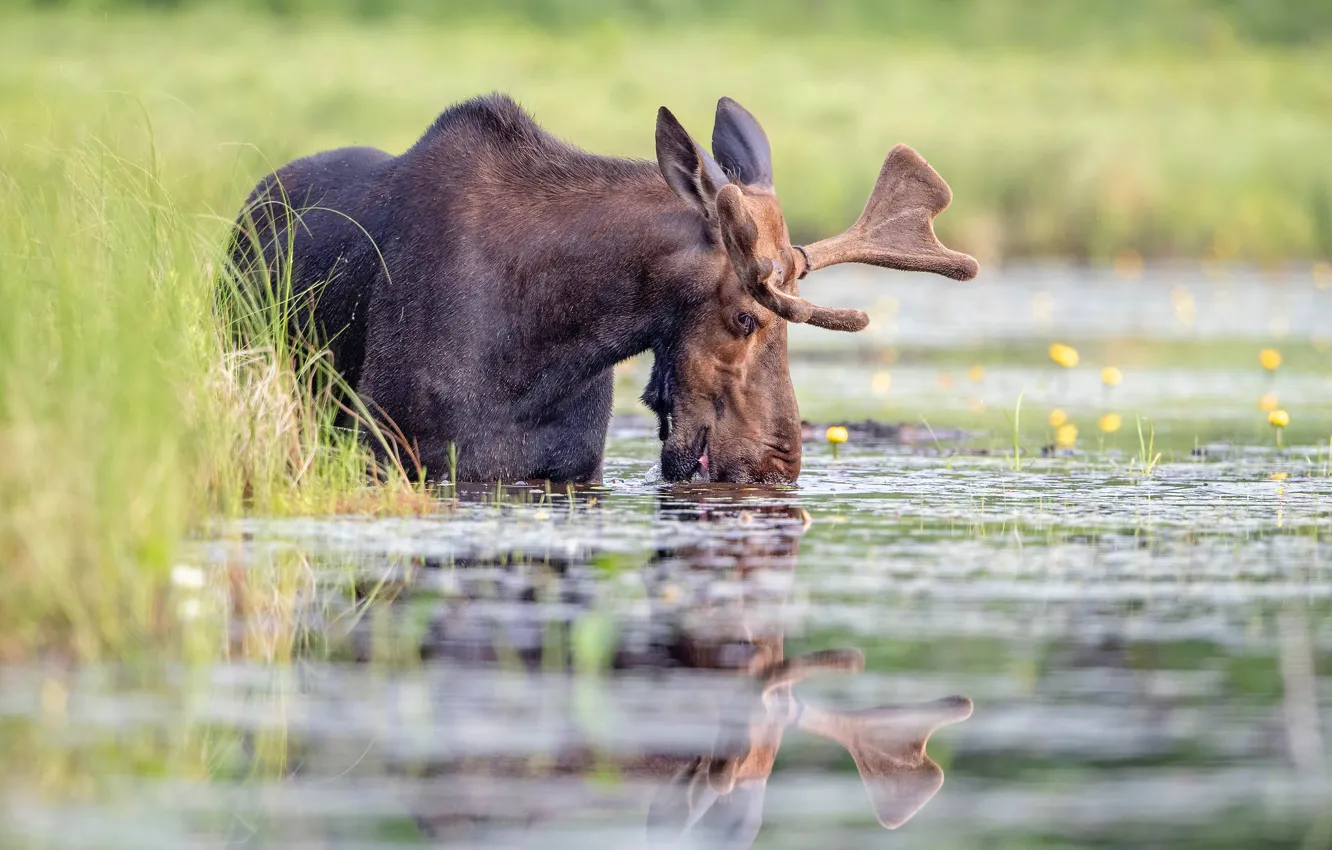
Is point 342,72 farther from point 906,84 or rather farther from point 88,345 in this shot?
point 88,345

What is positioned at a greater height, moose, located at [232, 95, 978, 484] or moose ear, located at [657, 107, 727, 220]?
moose ear, located at [657, 107, 727, 220]

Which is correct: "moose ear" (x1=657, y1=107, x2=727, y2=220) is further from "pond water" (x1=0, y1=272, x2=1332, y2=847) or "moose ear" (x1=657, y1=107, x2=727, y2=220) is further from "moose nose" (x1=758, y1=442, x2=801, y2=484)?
"pond water" (x1=0, y1=272, x2=1332, y2=847)

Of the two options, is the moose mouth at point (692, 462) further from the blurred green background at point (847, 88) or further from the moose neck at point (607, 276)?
the blurred green background at point (847, 88)

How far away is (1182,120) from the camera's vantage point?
3281 cm

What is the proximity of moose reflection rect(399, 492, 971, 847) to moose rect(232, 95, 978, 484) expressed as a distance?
6.29 feet

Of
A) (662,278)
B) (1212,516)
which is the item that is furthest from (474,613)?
(1212,516)

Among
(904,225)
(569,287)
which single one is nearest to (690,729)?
(569,287)

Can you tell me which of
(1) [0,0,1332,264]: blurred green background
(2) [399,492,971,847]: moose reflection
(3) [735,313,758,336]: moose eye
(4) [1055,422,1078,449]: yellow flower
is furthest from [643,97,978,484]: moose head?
(4) [1055,422,1078,449]: yellow flower

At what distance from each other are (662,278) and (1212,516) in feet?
7.49

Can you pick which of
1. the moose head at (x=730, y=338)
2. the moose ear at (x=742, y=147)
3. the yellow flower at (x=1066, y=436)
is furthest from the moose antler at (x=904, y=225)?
the yellow flower at (x=1066, y=436)

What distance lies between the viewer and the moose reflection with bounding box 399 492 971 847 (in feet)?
14.5

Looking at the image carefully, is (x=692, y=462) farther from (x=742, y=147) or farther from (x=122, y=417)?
(x=122, y=417)

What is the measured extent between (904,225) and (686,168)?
1285mm

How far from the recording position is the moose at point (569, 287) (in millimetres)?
8500
